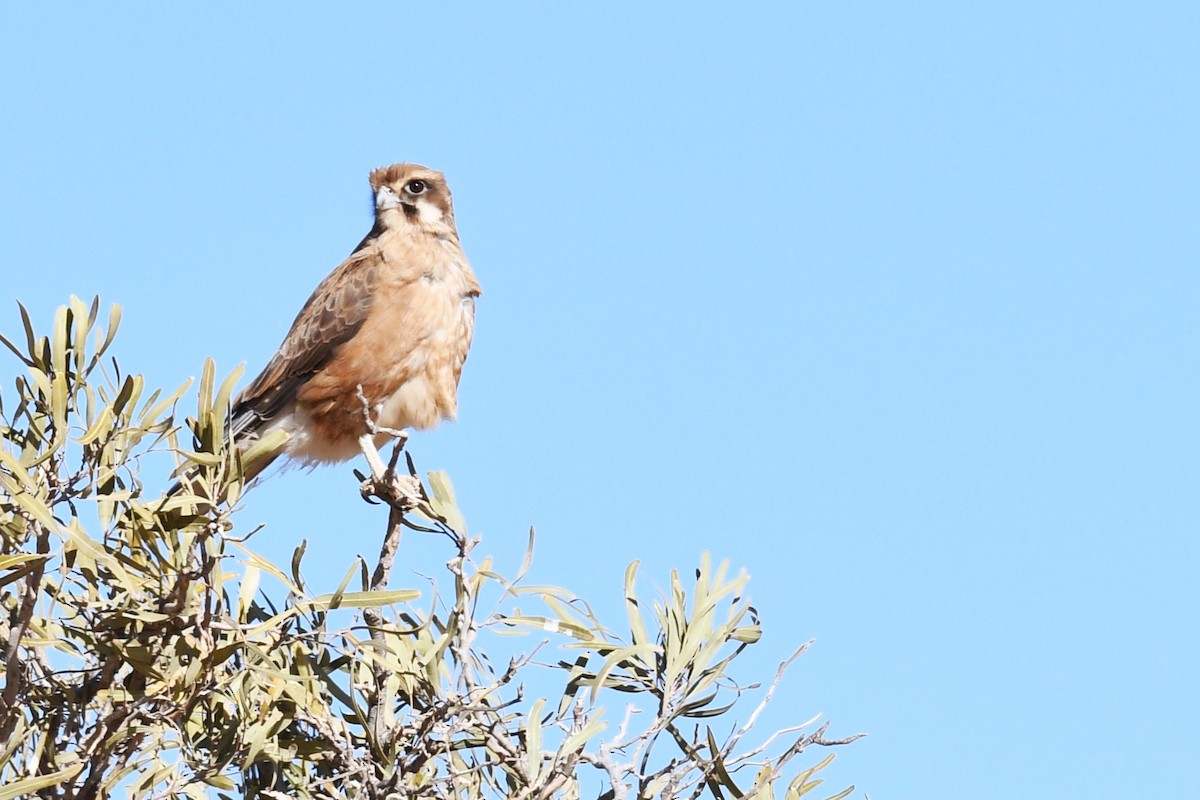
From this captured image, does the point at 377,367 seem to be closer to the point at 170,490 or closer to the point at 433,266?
the point at 433,266

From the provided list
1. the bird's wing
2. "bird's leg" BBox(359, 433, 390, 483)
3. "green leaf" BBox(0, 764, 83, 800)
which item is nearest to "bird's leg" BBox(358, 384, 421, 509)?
"bird's leg" BBox(359, 433, 390, 483)

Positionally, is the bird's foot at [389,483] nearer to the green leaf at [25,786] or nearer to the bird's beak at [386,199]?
the green leaf at [25,786]

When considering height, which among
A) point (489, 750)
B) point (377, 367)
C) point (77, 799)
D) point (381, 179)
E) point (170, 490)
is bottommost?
point (77, 799)

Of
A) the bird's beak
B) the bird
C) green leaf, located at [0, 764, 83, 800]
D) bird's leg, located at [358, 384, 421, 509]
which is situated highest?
the bird's beak

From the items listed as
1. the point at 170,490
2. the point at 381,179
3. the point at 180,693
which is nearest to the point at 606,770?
the point at 180,693

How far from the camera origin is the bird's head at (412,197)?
18.7ft

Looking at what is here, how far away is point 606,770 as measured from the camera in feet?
6.67

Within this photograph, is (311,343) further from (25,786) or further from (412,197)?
(25,786)

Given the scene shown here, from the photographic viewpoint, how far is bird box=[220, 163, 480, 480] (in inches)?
198

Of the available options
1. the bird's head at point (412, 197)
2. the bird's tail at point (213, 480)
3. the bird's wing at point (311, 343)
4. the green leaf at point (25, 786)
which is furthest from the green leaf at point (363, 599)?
the bird's head at point (412, 197)

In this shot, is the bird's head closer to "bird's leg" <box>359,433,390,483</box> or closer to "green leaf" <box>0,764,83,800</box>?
"bird's leg" <box>359,433,390,483</box>

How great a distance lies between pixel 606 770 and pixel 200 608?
25.1 inches

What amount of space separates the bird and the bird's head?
137 mm

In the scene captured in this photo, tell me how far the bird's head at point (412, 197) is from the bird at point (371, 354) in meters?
0.14
